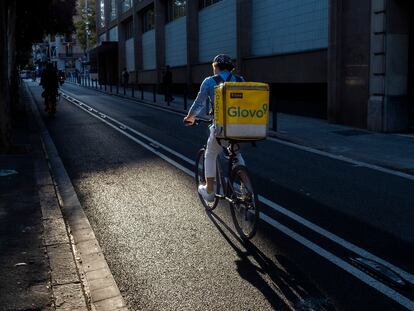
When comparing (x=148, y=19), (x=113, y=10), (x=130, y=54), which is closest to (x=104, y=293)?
(x=148, y=19)

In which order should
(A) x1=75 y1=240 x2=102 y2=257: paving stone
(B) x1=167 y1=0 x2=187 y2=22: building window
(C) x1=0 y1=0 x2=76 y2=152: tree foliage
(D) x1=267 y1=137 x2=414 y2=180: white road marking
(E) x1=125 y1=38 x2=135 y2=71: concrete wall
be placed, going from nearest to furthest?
(A) x1=75 y1=240 x2=102 y2=257: paving stone < (D) x1=267 y1=137 x2=414 y2=180: white road marking < (C) x1=0 y1=0 x2=76 y2=152: tree foliage < (B) x1=167 y1=0 x2=187 y2=22: building window < (E) x1=125 y1=38 x2=135 y2=71: concrete wall

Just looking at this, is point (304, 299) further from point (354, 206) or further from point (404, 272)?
point (354, 206)

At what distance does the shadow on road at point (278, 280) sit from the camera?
3928 millimetres

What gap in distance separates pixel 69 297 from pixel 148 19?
40539 millimetres

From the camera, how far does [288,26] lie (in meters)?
20.0

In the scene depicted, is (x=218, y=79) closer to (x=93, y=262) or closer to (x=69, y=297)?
(x=93, y=262)

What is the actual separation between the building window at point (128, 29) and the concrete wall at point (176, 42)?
12.9 meters

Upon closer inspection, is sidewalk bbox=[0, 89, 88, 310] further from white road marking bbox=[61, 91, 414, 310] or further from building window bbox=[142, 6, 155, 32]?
building window bbox=[142, 6, 155, 32]

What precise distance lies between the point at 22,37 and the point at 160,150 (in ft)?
60.2

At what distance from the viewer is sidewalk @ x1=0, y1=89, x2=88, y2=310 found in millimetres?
3921

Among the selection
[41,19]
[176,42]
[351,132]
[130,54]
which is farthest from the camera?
[130,54]

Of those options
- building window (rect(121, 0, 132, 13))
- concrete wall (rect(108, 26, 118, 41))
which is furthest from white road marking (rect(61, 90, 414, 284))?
concrete wall (rect(108, 26, 118, 41))

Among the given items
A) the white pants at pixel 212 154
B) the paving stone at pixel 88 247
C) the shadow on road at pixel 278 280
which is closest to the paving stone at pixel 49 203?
the paving stone at pixel 88 247

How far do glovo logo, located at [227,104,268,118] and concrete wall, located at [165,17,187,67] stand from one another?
1113 inches
